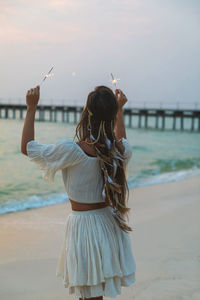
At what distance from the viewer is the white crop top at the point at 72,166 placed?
1926 mm

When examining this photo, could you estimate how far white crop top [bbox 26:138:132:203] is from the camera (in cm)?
193

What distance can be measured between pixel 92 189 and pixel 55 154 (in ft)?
0.83

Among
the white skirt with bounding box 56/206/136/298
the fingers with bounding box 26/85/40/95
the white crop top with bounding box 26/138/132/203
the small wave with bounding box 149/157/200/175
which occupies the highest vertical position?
the fingers with bounding box 26/85/40/95

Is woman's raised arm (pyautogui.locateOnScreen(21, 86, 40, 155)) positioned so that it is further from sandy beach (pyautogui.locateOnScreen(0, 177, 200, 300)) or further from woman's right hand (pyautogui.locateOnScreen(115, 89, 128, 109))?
sandy beach (pyautogui.locateOnScreen(0, 177, 200, 300))

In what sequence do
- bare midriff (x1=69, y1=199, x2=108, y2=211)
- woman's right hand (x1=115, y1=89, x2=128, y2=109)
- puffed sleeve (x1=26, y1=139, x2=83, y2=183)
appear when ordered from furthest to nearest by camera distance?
woman's right hand (x1=115, y1=89, x2=128, y2=109)
bare midriff (x1=69, y1=199, x2=108, y2=211)
puffed sleeve (x1=26, y1=139, x2=83, y2=183)

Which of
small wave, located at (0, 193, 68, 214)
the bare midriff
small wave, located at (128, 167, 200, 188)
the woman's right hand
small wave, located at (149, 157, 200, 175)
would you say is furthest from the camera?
small wave, located at (149, 157, 200, 175)

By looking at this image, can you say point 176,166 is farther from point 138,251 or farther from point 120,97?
point 120,97

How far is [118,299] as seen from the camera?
3109 millimetres

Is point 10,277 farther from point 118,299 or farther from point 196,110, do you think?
point 196,110

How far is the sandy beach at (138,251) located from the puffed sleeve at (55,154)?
1.58 meters

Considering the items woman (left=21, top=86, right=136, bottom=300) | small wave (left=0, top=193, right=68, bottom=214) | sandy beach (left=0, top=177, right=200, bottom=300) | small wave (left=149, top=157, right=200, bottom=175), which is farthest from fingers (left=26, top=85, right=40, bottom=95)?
small wave (left=149, top=157, right=200, bottom=175)

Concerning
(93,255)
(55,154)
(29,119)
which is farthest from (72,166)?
(93,255)

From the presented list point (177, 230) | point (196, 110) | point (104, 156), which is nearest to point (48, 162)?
point (104, 156)

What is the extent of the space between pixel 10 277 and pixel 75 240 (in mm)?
1832
